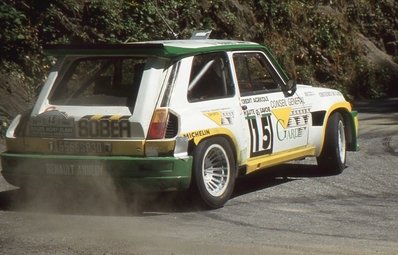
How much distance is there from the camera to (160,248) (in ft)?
25.9

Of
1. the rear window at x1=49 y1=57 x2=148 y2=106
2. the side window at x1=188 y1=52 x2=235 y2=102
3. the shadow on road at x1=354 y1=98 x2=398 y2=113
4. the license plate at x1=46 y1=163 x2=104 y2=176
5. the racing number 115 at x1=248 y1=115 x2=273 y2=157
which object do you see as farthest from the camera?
the shadow on road at x1=354 y1=98 x2=398 y2=113

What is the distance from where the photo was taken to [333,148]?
12.1 meters

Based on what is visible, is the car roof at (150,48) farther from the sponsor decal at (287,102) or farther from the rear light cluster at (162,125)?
the sponsor decal at (287,102)

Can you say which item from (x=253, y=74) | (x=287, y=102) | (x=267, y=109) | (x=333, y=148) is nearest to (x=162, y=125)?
(x=267, y=109)

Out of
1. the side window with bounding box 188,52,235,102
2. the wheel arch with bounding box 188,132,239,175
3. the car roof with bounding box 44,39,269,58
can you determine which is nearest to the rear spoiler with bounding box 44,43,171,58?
the car roof with bounding box 44,39,269,58

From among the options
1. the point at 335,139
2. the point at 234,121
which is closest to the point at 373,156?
the point at 335,139

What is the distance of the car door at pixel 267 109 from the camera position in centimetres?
1054

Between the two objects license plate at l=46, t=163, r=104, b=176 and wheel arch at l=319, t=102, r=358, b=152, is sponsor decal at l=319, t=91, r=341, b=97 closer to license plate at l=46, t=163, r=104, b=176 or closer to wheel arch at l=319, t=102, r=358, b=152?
wheel arch at l=319, t=102, r=358, b=152

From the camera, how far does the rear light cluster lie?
9375mm

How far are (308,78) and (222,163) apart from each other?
13.5 metres

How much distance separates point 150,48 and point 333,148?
335 cm

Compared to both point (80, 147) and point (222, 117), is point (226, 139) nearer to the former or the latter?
point (222, 117)

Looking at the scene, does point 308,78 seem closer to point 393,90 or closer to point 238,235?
point 393,90

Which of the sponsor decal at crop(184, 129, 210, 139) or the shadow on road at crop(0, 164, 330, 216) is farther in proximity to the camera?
the shadow on road at crop(0, 164, 330, 216)
